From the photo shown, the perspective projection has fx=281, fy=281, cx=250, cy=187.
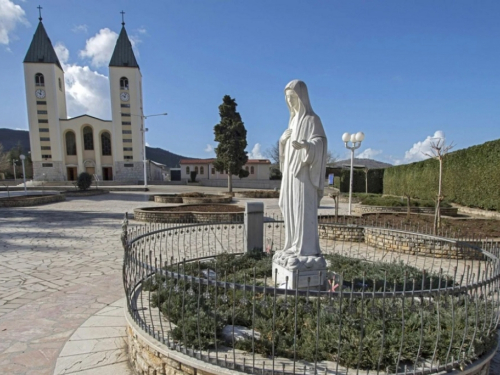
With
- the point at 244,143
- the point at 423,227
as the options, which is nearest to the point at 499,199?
the point at 423,227

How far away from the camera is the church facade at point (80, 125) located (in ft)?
147

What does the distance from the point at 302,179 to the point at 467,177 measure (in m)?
17.0

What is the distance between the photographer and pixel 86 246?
26.7ft

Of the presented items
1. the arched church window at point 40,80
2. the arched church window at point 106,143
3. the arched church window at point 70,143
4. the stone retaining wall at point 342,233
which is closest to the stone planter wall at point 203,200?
the stone retaining wall at point 342,233

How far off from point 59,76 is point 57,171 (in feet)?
52.9

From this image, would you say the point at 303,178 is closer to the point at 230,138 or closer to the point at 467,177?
the point at 467,177

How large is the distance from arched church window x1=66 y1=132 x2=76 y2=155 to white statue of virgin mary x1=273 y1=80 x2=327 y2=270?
53754 mm

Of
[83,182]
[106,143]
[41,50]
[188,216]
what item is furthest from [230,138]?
[41,50]

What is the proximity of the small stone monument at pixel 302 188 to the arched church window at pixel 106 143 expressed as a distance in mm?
51020

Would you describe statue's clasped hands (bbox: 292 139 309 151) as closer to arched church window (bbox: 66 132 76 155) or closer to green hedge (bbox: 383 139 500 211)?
green hedge (bbox: 383 139 500 211)

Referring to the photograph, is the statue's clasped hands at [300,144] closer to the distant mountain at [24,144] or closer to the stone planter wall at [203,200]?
the stone planter wall at [203,200]

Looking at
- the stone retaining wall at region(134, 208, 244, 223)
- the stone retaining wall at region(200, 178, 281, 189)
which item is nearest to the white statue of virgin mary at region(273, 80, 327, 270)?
the stone retaining wall at region(134, 208, 244, 223)

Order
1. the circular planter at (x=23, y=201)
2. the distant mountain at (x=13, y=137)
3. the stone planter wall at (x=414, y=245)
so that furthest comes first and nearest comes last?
the distant mountain at (x=13, y=137) < the circular planter at (x=23, y=201) < the stone planter wall at (x=414, y=245)

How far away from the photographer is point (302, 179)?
12.7ft
